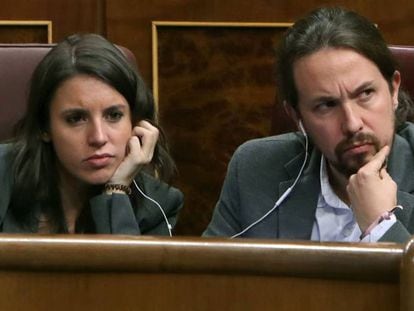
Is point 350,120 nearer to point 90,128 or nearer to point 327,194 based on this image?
point 327,194

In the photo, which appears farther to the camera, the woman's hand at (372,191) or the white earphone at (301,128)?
the white earphone at (301,128)

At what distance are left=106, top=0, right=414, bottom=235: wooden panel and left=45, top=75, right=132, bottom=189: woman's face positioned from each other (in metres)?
0.58

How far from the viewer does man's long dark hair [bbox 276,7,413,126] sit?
108 cm

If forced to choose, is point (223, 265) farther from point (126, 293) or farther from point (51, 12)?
point (51, 12)

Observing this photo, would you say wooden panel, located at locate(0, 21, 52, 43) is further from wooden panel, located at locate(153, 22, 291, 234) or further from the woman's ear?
the woman's ear

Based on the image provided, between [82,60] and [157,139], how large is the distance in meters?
0.15

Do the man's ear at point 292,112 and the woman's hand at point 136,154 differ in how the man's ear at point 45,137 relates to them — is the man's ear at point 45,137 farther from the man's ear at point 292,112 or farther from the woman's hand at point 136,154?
the man's ear at point 292,112

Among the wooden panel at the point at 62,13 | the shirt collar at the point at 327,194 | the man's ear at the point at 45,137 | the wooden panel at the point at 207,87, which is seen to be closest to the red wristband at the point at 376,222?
the shirt collar at the point at 327,194

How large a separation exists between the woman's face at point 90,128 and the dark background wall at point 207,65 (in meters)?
0.57

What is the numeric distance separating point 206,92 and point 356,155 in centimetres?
76

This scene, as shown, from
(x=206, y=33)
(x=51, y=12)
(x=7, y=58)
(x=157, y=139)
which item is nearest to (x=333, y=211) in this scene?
(x=157, y=139)

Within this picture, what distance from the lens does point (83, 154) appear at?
116cm

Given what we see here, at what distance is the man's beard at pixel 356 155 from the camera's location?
1.03 m

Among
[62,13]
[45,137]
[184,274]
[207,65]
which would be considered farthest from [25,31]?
[184,274]
